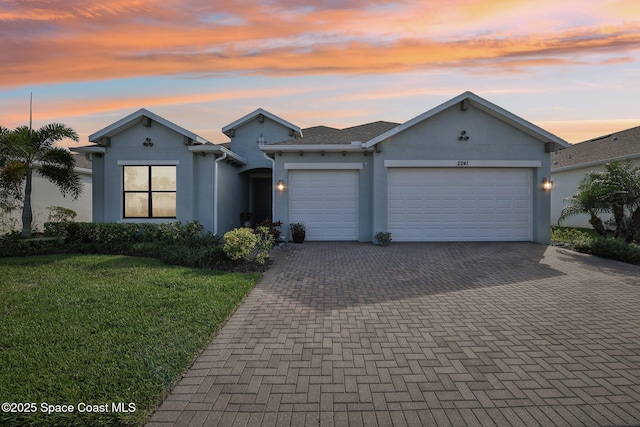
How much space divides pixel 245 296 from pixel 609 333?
5.44m

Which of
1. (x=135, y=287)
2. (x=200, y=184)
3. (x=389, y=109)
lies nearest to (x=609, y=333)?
(x=135, y=287)

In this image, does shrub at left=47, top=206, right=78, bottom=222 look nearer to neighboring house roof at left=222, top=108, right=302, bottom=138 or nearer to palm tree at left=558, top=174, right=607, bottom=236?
neighboring house roof at left=222, top=108, right=302, bottom=138

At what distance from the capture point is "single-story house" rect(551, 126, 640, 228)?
54.9ft

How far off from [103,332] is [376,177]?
983 centimetres

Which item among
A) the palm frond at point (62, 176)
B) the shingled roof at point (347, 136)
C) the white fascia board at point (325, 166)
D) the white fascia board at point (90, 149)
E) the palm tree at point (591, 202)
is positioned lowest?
the palm tree at point (591, 202)

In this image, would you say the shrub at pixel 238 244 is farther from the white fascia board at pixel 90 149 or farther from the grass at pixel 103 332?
the white fascia board at pixel 90 149

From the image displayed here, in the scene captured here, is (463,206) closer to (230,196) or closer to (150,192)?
(230,196)

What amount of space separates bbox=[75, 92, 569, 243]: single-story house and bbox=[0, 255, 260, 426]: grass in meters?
5.28

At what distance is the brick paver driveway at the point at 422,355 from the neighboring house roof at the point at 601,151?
12573 mm

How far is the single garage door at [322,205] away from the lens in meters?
13.1

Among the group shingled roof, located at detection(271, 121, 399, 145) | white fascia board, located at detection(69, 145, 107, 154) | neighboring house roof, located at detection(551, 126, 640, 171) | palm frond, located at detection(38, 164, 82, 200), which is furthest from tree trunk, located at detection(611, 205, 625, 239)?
palm frond, located at detection(38, 164, 82, 200)

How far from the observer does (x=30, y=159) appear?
39.0ft

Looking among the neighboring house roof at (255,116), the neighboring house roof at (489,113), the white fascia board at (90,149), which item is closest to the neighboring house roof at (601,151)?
the neighboring house roof at (489,113)

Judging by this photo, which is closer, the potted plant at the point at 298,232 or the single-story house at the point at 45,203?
the potted plant at the point at 298,232
